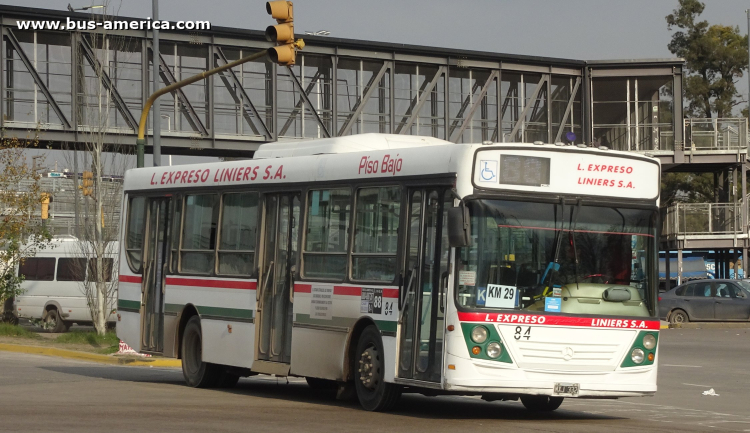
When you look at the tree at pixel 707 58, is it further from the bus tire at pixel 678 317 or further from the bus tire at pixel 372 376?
the bus tire at pixel 372 376

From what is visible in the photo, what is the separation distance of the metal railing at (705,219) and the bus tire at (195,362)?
3312 cm

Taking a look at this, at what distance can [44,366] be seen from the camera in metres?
20.8

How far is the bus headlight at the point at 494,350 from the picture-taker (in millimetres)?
11992

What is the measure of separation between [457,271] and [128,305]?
762 cm

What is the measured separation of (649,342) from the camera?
12.7 metres

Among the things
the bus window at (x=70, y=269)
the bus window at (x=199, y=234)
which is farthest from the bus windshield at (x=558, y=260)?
the bus window at (x=70, y=269)

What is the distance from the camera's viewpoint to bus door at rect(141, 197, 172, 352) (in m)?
17.4

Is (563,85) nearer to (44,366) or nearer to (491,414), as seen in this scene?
(44,366)

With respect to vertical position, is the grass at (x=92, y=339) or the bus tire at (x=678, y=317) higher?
the bus tire at (x=678, y=317)

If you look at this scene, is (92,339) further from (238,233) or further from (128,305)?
(238,233)

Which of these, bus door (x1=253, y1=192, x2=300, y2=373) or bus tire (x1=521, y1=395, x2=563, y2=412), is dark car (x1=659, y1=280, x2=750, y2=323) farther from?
bus door (x1=253, y1=192, x2=300, y2=373)

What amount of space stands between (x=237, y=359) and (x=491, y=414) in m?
3.74

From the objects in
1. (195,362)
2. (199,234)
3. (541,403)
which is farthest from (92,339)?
(541,403)

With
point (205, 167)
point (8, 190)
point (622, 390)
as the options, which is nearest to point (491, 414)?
point (622, 390)
